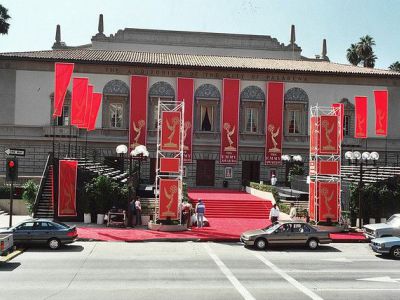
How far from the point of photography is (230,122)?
152ft

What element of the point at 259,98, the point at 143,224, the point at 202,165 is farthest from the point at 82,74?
the point at 143,224

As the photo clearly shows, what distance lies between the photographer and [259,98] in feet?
155

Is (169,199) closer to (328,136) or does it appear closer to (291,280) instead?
(328,136)

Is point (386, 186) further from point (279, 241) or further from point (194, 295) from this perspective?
point (194, 295)

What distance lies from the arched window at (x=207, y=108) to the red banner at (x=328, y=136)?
1905 cm

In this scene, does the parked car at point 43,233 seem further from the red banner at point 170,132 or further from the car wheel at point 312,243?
the car wheel at point 312,243

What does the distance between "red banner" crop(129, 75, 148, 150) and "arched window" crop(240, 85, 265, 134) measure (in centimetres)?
990

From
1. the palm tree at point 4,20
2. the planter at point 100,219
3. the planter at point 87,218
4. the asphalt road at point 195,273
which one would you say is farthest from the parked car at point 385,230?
the palm tree at point 4,20

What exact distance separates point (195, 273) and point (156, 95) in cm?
3146

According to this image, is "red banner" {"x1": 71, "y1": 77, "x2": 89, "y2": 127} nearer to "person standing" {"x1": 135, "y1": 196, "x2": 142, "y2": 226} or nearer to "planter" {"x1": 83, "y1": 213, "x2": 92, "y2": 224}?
"planter" {"x1": 83, "y1": 213, "x2": 92, "y2": 224}

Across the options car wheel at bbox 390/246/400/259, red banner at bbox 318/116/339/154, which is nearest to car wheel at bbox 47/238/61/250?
car wheel at bbox 390/246/400/259

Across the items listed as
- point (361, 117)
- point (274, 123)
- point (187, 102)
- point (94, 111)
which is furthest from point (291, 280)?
point (274, 123)

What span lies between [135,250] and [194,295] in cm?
817

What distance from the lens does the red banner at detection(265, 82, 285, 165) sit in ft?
152
